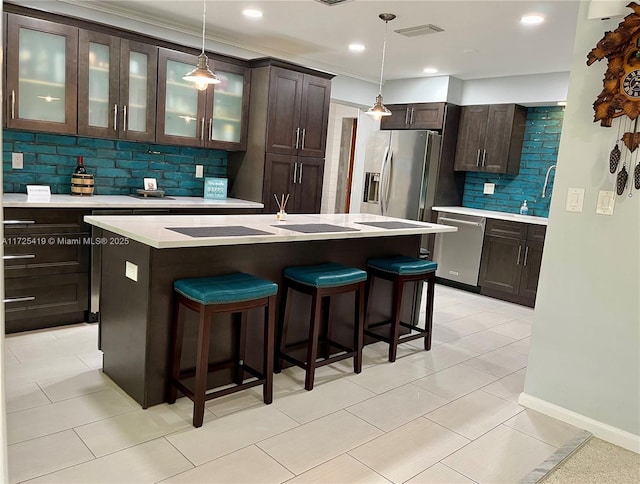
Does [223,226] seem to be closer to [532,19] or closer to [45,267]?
[45,267]

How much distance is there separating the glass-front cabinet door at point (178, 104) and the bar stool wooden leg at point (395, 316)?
2474mm

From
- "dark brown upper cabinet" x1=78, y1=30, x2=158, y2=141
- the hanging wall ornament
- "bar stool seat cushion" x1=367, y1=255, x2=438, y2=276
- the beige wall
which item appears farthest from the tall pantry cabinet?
the hanging wall ornament

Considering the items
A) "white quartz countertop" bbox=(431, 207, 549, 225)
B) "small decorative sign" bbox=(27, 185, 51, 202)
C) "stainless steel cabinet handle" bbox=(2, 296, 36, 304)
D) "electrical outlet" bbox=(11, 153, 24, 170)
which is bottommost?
"stainless steel cabinet handle" bbox=(2, 296, 36, 304)

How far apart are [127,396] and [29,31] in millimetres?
2820

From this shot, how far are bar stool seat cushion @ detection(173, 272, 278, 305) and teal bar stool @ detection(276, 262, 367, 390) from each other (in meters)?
0.36

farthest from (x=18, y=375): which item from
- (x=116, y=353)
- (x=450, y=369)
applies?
(x=450, y=369)

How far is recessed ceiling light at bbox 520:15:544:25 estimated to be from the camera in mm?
3798

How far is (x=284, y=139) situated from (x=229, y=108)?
0.62 m

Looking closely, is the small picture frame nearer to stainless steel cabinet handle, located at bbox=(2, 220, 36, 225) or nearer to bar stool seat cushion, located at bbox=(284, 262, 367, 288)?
stainless steel cabinet handle, located at bbox=(2, 220, 36, 225)

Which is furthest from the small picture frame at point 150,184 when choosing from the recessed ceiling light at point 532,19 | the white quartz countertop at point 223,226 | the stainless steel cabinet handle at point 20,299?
the recessed ceiling light at point 532,19

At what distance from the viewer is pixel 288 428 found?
8.42 feet

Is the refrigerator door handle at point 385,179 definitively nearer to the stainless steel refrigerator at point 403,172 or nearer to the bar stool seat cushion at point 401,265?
the stainless steel refrigerator at point 403,172

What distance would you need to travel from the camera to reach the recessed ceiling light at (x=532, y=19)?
3.80m

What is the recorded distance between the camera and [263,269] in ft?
10.2
